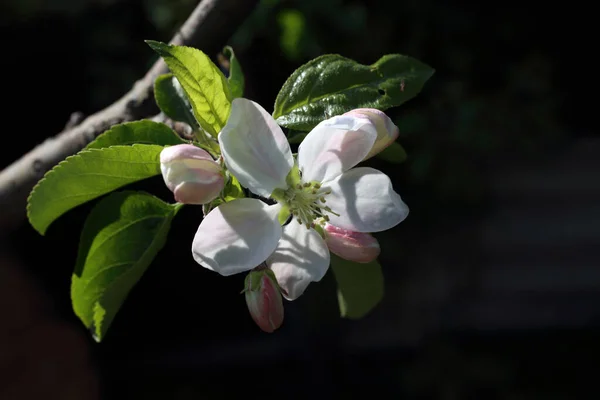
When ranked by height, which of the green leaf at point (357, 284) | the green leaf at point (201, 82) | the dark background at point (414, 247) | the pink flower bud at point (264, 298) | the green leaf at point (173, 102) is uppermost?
the green leaf at point (201, 82)

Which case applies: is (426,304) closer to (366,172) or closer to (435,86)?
(435,86)

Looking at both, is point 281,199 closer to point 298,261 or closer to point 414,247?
point 298,261

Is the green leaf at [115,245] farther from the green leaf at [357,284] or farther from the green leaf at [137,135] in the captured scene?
the green leaf at [357,284]

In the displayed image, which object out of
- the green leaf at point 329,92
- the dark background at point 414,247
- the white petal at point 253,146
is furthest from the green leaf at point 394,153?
the dark background at point 414,247

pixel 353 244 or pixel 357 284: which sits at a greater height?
pixel 353 244

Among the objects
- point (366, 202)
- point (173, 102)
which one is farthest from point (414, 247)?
point (366, 202)

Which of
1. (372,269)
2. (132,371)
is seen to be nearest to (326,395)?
(132,371)
